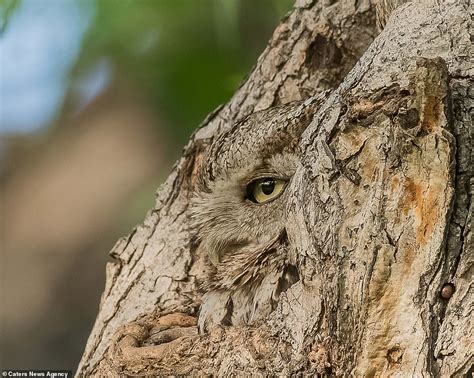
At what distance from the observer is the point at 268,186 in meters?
2.02

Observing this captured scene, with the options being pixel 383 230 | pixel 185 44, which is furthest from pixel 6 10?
pixel 383 230

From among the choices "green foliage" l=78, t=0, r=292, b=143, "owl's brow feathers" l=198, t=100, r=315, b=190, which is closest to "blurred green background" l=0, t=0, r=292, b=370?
"green foliage" l=78, t=0, r=292, b=143

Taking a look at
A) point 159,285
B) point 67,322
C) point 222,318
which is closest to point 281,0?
point 159,285

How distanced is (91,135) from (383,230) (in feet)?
8.60

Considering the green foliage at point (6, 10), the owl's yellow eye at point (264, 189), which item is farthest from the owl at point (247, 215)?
the green foliage at point (6, 10)

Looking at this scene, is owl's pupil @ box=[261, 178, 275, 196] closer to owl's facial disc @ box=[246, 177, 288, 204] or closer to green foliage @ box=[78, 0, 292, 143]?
owl's facial disc @ box=[246, 177, 288, 204]

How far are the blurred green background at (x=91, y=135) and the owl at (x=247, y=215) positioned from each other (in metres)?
0.87

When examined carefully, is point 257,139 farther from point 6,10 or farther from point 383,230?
→ point 6,10

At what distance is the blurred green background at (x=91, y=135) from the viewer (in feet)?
9.68

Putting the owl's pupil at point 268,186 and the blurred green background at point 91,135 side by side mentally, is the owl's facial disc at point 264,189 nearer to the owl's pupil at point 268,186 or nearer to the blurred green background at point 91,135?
the owl's pupil at point 268,186

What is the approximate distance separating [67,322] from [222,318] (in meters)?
1.85

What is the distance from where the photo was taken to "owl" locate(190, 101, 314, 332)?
182 centimetres

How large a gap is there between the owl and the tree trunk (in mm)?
154

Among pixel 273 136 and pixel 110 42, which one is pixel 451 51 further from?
pixel 110 42
